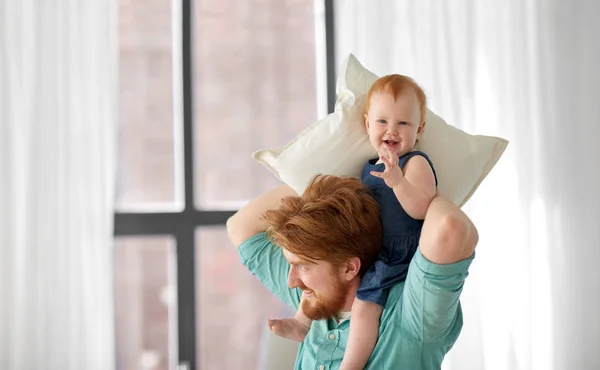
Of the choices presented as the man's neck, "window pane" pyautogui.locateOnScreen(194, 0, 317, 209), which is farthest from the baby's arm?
"window pane" pyautogui.locateOnScreen(194, 0, 317, 209)

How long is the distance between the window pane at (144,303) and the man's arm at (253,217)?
1349 millimetres

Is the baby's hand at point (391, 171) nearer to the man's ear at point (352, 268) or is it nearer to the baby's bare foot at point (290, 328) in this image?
the man's ear at point (352, 268)

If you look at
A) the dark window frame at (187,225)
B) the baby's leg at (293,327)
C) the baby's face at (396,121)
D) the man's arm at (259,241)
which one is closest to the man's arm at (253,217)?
the man's arm at (259,241)

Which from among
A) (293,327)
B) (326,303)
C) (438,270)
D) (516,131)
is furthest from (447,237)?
(516,131)

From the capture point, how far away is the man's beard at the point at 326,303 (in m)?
1.49

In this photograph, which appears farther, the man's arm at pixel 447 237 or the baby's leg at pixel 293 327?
the baby's leg at pixel 293 327

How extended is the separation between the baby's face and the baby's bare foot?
470 mm

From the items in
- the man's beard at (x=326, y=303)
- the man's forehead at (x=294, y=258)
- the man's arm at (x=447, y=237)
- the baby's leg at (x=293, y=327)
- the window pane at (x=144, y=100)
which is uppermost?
the window pane at (x=144, y=100)

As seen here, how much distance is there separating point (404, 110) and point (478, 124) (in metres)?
1.48

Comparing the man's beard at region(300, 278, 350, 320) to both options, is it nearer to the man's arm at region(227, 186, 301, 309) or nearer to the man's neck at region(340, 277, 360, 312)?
the man's neck at region(340, 277, 360, 312)

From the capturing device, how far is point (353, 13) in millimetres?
2889

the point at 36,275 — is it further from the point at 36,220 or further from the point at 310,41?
the point at 310,41

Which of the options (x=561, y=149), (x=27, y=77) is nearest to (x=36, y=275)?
(x=27, y=77)

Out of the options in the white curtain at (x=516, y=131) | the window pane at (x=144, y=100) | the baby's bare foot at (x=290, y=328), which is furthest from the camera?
the window pane at (x=144, y=100)
